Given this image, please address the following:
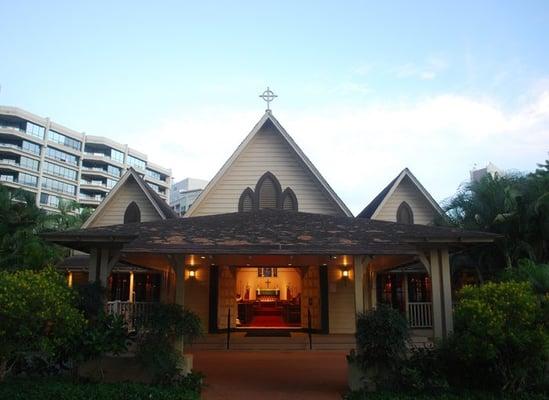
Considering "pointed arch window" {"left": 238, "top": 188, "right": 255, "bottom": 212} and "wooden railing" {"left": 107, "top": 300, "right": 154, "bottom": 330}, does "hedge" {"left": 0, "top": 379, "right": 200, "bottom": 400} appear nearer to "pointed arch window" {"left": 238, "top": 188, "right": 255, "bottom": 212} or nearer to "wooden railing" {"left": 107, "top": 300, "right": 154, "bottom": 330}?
"wooden railing" {"left": 107, "top": 300, "right": 154, "bottom": 330}

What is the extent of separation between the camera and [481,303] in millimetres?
9422

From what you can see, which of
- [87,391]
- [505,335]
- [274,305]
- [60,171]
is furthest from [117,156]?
[505,335]

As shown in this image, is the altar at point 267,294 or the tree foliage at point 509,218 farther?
the altar at point 267,294

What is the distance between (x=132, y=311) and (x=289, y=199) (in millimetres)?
10167

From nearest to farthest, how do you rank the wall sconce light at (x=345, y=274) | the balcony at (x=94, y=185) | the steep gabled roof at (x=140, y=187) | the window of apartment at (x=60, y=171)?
the wall sconce light at (x=345, y=274)
the steep gabled roof at (x=140, y=187)
the window of apartment at (x=60, y=171)
the balcony at (x=94, y=185)

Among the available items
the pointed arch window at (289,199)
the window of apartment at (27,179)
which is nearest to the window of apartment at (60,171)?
the window of apartment at (27,179)

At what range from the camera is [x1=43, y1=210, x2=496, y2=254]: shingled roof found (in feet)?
35.7

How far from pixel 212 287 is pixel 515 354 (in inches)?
498

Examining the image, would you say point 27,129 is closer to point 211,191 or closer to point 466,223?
point 211,191

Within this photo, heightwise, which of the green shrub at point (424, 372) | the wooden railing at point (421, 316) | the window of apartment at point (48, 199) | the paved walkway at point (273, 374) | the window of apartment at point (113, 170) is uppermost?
the window of apartment at point (113, 170)

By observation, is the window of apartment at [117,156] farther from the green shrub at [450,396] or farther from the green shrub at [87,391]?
the green shrub at [450,396]

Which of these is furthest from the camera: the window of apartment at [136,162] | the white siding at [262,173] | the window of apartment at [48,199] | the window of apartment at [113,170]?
the window of apartment at [136,162]

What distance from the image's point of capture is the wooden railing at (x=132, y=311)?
36.4 feet

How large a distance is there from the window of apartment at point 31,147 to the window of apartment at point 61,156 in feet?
7.28
